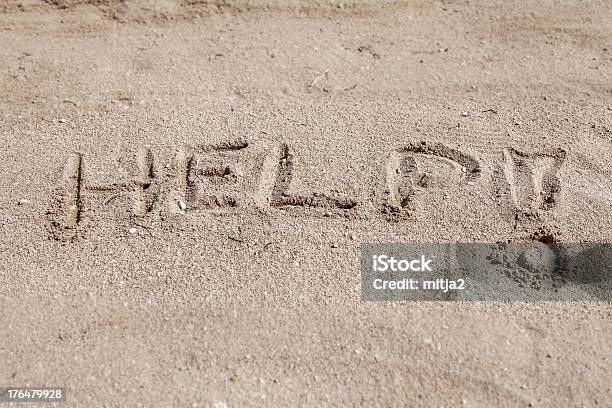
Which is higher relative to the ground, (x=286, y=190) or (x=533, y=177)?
(x=533, y=177)

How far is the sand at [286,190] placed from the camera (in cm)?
251

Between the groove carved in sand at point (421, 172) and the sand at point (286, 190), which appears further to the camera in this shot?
the groove carved in sand at point (421, 172)

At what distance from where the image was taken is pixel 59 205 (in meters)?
3.04

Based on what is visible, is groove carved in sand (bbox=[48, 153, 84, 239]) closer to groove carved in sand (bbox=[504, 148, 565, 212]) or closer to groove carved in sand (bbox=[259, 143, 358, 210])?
groove carved in sand (bbox=[259, 143, 358, 210])

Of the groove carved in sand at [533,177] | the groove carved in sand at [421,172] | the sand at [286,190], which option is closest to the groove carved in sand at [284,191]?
the sand at [286,190]

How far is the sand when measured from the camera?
8.25 feet

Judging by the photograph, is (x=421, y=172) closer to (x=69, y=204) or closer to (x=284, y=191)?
(x=284, y=191)

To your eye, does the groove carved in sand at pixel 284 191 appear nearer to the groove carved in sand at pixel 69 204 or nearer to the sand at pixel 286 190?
the sand at pixel 286 190

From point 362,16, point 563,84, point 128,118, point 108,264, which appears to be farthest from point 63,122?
point 563,84

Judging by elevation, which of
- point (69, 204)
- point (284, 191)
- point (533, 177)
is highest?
point (533, 177)

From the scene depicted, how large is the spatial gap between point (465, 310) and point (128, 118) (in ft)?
5.97

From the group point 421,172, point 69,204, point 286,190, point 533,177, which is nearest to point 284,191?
point 286,190

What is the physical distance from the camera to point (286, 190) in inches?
119

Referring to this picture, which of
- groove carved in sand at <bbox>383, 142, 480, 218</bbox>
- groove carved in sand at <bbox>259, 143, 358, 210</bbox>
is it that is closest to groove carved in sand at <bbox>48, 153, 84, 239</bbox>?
groove carved in sand at <bbox>259, 143, 358, 210</bbox>
